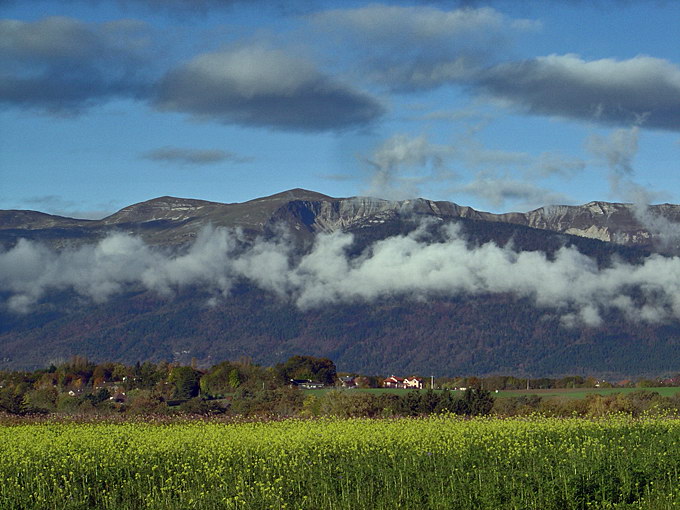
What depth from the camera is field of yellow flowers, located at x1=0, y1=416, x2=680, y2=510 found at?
24469 millimetres

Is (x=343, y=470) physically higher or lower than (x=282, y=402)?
higher

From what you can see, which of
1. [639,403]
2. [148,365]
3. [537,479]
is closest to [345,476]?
[537,479]

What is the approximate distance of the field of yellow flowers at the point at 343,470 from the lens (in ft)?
80.3

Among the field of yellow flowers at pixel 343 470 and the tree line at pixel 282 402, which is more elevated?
the field of yellow flowers at pixel 343 470

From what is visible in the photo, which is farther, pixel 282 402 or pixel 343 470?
pixel 282 402

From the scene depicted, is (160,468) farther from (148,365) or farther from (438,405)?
(148,365)

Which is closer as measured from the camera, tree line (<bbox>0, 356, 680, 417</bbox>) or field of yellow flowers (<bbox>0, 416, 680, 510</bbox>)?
field of yellow flowers (<bbox>0, 416, 680, 510</bbox>)

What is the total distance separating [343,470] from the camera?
2692 centimetres

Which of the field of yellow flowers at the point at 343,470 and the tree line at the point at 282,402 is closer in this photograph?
the field of yellow flowers at the point at 343,470

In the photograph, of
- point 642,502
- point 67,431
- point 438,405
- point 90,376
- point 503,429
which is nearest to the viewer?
point 642,502

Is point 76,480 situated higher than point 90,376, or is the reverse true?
point 76,480

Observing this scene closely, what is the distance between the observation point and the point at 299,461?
1120 inches

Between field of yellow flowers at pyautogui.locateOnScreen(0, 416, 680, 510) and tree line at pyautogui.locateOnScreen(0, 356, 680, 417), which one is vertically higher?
field of yellow flowers at pyautogui.locateOnScreen(0, 416, 680, 510)

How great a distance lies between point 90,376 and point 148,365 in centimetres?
2853
